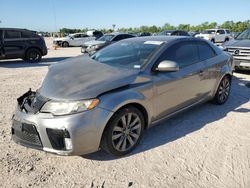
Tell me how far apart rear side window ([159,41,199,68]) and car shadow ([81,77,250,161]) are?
103cm

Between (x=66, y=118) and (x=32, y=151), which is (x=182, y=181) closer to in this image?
(x=66, y=118)

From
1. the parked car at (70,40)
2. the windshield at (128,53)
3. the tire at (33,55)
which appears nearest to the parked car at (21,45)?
the tire at (33,55)

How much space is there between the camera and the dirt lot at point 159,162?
2.87 meters

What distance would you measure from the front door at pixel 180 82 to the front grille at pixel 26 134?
5.42 ft

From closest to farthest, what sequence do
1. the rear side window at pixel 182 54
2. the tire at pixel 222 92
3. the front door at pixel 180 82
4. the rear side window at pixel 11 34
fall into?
1. the front door at pixel 180 82
2. the rear side window at pixel 182 54
3. the tire at pixel 222 92
4. the rear side window at pixel 11 34

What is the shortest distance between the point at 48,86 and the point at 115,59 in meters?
1.23

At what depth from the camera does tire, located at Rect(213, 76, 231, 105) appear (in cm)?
526

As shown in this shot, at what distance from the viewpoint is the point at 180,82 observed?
4.01m

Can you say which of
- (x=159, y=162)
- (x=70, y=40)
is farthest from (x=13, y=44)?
(x=70, y=40)

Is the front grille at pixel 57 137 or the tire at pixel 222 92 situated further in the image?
the tire at pixel 222 92

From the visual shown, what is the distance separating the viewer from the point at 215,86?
504cm

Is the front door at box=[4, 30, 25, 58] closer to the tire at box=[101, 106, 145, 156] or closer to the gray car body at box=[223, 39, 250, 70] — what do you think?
the gray car body at box=[223, 39, 250, 70]

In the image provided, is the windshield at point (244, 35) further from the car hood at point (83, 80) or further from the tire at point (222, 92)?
the car hood at point (83, 80)

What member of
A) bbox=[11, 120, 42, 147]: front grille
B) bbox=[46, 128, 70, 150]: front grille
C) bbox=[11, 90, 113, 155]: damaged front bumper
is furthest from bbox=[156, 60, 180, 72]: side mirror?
bbox=[11, 120, 42, 147]: front grille
